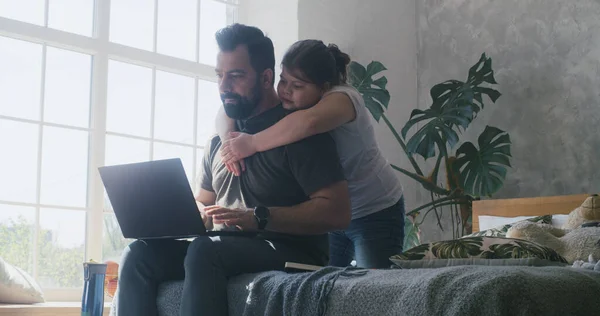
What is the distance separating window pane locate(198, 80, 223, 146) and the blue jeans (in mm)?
2220

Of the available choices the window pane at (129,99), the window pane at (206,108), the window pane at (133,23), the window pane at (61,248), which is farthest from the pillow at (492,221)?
the window pane at (133,23)

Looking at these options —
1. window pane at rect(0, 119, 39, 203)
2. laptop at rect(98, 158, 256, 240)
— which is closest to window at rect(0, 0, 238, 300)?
window pane at rect(0, 119, 39, 203)

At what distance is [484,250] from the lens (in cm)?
174

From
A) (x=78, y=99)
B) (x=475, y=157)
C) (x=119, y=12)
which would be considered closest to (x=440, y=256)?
(x=475, y=157)

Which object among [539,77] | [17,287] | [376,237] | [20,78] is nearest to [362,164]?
[376,237]

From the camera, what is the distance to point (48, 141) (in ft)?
12.6

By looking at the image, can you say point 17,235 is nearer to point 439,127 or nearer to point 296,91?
point 296,91

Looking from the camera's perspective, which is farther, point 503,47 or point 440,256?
point 503,47

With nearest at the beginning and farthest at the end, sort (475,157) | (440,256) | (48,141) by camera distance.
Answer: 1. (440,256)
2. (48,141)
3. (475,157)

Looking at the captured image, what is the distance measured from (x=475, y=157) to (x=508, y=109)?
0.52 m

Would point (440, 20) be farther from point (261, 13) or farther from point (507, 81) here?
point (261, 13)

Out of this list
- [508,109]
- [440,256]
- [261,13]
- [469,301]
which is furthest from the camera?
[261,13]

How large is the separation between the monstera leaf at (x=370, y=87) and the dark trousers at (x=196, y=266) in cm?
245

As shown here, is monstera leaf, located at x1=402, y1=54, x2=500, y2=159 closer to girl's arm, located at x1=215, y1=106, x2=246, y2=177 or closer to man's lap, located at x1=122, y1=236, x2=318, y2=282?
girl's arm, located at x1=215, y1=106, x2=246, y2=177
